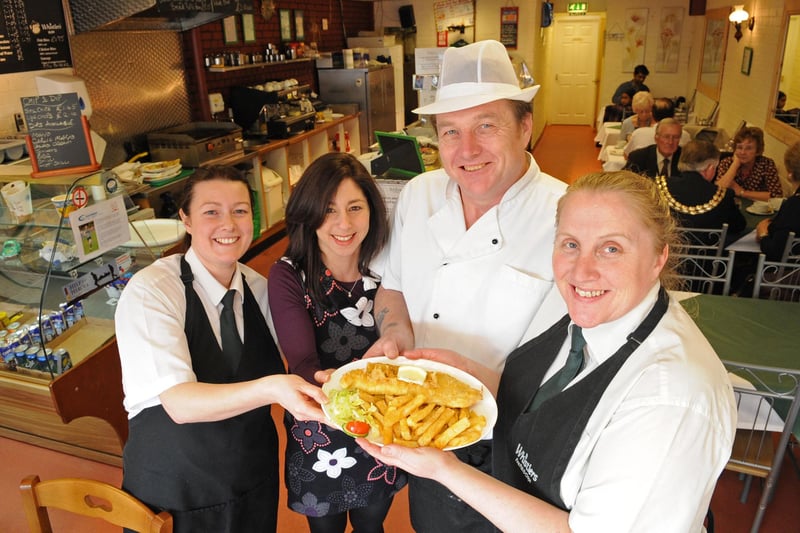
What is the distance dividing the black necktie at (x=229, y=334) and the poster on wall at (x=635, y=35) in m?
12.8

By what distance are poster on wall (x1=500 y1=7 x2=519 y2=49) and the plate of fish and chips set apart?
28.8ft

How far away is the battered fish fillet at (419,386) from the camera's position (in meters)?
1.55

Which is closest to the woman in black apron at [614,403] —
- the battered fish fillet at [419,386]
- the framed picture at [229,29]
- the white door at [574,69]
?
the battered fish fillet at [419,386]

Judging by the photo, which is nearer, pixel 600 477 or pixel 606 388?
pixel 600 477

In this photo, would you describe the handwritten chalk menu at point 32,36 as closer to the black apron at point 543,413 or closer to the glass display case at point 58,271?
the glass display case at point 58,271

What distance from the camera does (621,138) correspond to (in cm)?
831

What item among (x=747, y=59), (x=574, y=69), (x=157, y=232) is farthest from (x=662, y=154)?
(x=574, y=69)

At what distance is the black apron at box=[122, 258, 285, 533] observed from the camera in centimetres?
167

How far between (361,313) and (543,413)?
0.77 m

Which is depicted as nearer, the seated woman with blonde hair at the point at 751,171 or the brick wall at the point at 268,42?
the seated woman with blonde hair at the point at 751,171

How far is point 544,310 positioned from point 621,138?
292 inches

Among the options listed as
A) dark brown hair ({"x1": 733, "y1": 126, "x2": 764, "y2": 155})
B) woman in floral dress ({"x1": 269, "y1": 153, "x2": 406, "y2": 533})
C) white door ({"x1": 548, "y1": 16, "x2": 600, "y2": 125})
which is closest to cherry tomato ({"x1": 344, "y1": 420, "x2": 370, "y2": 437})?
woman in floral dress ({"x1": 269, "y1": 153, "x2": 406, "y2": 533})

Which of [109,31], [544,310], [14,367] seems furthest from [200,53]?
[544,310]

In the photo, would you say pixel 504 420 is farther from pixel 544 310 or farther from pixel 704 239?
pixel 704 239
